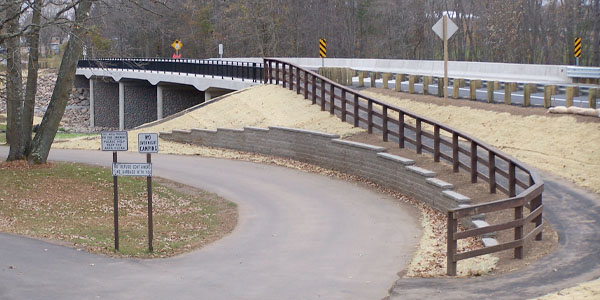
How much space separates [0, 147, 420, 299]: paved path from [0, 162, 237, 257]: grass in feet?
2.00

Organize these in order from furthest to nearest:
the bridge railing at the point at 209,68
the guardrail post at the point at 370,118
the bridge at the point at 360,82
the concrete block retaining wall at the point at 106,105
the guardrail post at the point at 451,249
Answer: the concrete block retaining wall at the point at 106,105
the bridge railing at the point at 209,68
the bridge at the point at 360,82
the guardrail post at the point at 370,118
the guardrail post at the point at 451,249

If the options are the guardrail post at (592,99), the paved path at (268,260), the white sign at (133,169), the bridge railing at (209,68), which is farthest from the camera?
the bridge railing at (209,68)

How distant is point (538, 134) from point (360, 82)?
12.8 m

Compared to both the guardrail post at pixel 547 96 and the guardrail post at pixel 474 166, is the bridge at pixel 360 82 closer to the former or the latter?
the guardrail post at pixel 547 96

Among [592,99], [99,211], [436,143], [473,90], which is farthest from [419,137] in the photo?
[99,211]

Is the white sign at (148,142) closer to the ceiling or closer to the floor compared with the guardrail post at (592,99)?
closer to the floor

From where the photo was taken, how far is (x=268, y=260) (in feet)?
42.0

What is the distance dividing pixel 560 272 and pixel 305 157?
1414 centimetres

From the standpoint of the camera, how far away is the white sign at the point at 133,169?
12727 millimetres

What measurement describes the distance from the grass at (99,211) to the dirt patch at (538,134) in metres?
7.82

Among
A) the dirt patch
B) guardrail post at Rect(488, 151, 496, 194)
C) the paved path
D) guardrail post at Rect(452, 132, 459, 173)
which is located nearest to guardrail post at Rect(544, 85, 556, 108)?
the dirt patch

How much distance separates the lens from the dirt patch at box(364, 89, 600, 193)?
18.5 meters

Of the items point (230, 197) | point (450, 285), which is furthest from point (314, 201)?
point (450, 285)

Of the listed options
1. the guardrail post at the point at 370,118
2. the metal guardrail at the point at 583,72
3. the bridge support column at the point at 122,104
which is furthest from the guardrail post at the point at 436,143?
the bridge support column at the point at 122,104
